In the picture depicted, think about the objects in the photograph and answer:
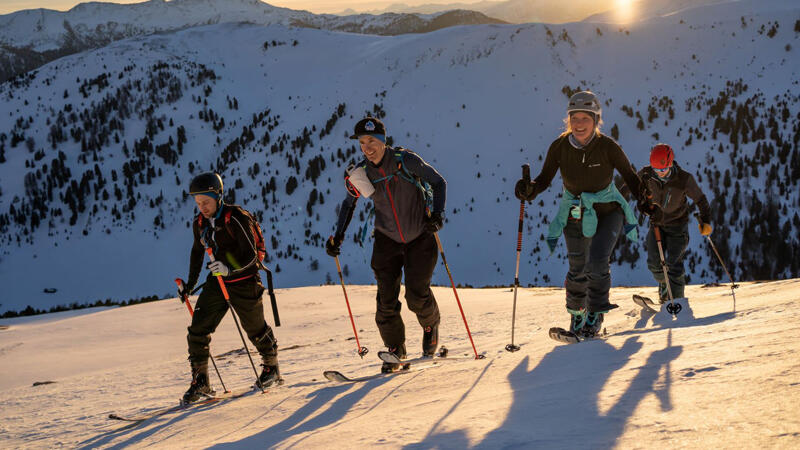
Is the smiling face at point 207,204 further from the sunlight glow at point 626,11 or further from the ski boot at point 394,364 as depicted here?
the sunlight glow at point 626,11

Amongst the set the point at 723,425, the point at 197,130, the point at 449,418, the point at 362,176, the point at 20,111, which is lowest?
the point at 449,418

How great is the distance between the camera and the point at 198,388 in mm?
5371

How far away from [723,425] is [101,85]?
215 ft

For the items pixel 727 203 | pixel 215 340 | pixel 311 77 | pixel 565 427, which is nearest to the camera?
pixel 565 427

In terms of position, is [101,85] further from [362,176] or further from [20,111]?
[362,176]

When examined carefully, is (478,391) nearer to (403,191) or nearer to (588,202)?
(403,191)

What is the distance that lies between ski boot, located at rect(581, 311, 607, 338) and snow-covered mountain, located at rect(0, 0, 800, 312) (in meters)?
15.3

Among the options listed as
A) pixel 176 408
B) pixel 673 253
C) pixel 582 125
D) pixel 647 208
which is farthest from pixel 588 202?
pixel 176 408

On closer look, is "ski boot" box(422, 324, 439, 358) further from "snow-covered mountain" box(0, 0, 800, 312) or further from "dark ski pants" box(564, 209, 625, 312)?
"snow-covered mountain" box(0, 0, 800, 312)

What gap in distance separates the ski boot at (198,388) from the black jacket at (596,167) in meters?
3.93

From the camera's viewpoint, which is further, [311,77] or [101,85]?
[101,85]

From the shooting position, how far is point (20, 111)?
2181 inches

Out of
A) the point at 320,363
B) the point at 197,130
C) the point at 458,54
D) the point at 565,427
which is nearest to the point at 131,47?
the point at 197,130

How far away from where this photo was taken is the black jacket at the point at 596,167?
17.5ft
